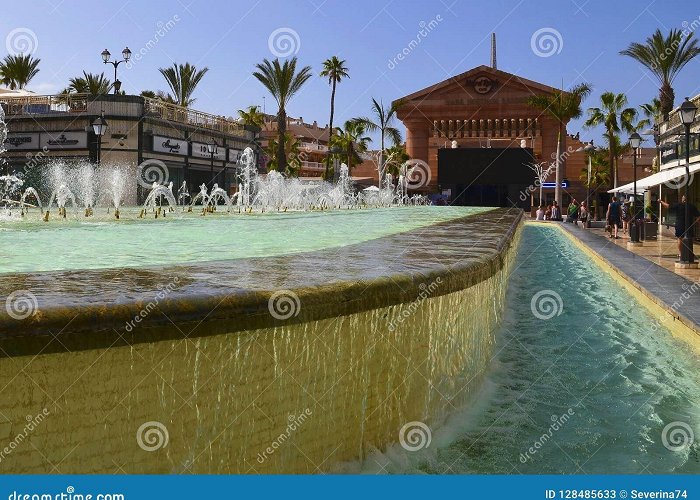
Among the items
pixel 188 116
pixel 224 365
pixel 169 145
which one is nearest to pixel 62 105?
pixel 169 145

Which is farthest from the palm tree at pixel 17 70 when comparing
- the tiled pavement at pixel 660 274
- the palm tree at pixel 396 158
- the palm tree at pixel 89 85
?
the tiled pavement at pixel 660 274

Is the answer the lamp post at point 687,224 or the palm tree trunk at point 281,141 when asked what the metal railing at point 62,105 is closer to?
the palm tree trunk at point 281,141

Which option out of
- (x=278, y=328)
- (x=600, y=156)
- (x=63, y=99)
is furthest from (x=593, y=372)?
(x=600, y=156)

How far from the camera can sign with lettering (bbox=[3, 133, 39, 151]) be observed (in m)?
38.6

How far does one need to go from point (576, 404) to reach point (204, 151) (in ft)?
136

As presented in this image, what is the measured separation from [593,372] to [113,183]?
33.8 meters

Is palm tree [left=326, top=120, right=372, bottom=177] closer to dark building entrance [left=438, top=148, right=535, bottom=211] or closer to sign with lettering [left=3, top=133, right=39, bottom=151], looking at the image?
dark building entrance [left=438, top=148, right=535, bottom=211]

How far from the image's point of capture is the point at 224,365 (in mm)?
3230

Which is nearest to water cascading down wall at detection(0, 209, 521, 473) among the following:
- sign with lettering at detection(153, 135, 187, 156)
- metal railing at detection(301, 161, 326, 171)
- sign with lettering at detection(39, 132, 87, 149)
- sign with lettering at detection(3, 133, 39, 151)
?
sign with lettering at detection(153, 135, 187, 156)

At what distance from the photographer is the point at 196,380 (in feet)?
10.4

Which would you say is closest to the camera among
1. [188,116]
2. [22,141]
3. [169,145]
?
[22,141]

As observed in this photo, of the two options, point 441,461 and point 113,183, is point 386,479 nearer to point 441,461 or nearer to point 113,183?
point 441,461

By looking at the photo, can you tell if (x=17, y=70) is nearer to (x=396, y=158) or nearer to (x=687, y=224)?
(x=396, y=158)

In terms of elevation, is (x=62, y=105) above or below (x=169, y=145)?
above
